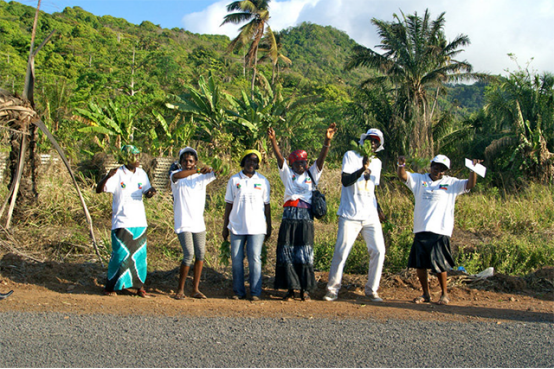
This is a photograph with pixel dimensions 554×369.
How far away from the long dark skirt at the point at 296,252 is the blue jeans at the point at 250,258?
230 millimetres

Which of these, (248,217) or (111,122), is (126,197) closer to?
(248,217)

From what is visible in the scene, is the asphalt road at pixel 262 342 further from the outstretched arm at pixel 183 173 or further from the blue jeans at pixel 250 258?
the outstretched arm at pixel 183 173

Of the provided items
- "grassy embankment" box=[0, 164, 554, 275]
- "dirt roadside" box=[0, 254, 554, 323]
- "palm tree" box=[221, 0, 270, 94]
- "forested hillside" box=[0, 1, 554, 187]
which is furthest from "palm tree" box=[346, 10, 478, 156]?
"dirt roadside" box=[0, 254, 554, 323]

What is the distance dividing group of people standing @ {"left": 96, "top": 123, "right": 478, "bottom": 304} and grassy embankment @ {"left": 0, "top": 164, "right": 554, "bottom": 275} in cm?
114

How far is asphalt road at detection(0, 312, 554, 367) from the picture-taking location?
11.6 feet

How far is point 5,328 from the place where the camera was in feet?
13.8

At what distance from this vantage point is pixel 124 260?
5434 mm

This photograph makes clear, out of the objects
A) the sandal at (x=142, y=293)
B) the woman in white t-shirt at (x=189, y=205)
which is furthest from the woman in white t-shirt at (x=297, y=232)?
the sandal at (x=142, y=293)

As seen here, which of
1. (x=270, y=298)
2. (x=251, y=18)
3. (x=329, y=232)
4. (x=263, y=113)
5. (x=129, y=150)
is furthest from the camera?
(x=251, y=18)

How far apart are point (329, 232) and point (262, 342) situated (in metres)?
4.72

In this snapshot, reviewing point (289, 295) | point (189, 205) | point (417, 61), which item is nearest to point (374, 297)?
point (289, 295)

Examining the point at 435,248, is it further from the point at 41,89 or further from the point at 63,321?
the point at 41,89

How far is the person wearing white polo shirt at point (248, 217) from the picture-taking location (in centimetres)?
531

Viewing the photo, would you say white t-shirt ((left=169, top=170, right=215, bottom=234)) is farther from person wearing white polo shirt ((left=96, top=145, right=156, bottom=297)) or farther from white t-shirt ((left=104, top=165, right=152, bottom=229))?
white t-shirt ((left=104, top=165, right=152, bottom=229))
